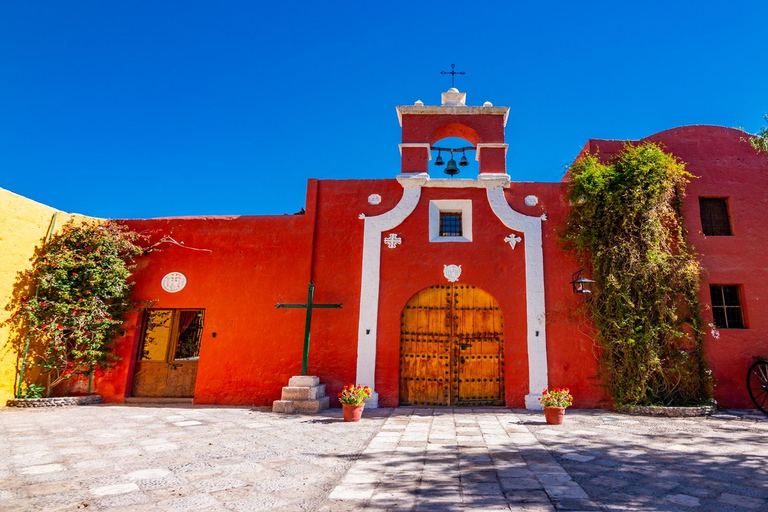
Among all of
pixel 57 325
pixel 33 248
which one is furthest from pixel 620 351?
pixel 33 248

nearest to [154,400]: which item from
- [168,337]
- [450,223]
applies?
[168,337]

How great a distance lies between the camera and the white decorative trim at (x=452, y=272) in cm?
805

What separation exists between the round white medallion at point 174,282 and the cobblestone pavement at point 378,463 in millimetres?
2622

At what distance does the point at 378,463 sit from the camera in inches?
156

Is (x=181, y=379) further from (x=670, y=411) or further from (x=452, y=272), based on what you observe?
(x=670, y=411)

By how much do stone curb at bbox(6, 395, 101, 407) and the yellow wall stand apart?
0.66ft

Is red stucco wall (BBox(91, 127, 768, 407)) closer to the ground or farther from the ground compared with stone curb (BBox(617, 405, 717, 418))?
farther from the ground

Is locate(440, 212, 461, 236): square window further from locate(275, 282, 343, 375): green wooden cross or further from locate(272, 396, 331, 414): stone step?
locate(272, 396, 331, 414): stone step

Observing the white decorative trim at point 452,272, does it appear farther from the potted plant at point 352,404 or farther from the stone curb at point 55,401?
the stone curb at point 55,401

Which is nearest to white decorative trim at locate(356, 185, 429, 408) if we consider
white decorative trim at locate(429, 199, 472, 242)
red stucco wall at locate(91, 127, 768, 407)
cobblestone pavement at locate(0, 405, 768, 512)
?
red stucco wall at locate(91, 127, 768, 407)

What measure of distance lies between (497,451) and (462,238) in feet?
15.0

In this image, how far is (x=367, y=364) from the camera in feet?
25.3

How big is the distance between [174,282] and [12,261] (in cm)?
259

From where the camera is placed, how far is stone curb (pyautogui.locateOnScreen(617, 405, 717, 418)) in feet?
22.2
